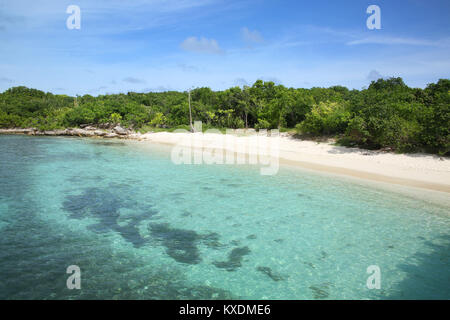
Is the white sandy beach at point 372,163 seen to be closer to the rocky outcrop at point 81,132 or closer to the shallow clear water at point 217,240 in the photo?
the shallow clear water at point 217,240

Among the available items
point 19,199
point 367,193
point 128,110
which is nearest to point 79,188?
point 19,199

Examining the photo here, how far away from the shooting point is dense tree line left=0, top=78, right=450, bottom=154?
17.5m

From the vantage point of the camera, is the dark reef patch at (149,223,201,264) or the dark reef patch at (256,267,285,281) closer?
the dark reef patch at (256,267,285,281)

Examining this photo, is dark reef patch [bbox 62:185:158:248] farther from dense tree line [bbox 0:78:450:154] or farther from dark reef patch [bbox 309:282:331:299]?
dense tree line [bbox 0:78:450:154]

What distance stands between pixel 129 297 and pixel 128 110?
41.1 metres

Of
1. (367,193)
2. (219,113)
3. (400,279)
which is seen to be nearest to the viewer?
(400,279)

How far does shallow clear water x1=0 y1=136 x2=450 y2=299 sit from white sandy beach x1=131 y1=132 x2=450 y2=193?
268 centimetres

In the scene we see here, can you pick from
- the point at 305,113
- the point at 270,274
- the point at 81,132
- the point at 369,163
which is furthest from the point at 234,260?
the point at 81,132

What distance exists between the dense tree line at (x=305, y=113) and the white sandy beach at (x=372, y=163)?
1.07 m

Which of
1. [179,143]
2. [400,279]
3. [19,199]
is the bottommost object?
[400,279]

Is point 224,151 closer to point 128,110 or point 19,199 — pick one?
point 19,199

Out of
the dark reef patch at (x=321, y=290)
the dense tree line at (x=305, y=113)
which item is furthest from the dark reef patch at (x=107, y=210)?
the dense tree line at (x=305, y=113)

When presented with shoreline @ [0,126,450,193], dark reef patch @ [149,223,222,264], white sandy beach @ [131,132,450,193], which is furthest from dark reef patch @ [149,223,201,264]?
white sandy beach @ [131,132,450,193]

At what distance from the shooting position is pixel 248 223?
917cm
